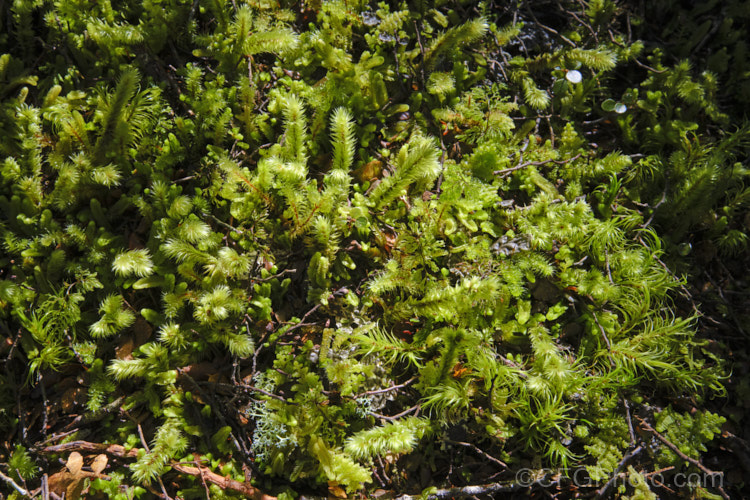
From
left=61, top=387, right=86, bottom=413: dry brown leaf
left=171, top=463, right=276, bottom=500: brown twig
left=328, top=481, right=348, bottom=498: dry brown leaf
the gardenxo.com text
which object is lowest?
the gardenxo.com text

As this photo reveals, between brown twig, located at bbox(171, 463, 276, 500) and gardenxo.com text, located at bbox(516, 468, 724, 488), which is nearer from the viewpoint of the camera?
brown twig, located at bbox(171, 463, 276, 500)

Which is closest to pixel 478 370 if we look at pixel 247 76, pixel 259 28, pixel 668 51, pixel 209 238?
pixel 209 238

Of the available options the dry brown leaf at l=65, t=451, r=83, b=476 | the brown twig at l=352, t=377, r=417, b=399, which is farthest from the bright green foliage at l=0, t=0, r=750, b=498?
the dry brown leaf at l=65, t=451, r=83, b=476

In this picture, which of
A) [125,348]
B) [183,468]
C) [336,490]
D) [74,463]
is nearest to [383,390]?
[336,490]

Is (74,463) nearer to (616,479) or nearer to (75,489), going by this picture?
(75,489)

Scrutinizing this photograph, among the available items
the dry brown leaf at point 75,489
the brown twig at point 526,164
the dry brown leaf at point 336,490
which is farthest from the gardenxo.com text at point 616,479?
the dry brown leaf at point 75,489

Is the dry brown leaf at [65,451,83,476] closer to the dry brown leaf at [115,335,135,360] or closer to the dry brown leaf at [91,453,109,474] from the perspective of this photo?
the dry brown leaf at [91,453,109,474]
